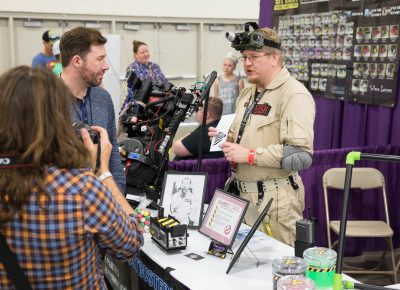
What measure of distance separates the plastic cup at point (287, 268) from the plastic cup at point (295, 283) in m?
0.04

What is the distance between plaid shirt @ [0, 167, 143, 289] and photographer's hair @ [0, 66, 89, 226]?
26mm

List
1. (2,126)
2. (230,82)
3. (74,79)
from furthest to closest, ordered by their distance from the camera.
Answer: (230,82) < (74,79) < (2,126)

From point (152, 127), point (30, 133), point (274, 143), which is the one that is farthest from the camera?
point (152, 127)

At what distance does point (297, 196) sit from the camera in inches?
95.2

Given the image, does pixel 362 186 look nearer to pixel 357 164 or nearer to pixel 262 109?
pixel 357 164

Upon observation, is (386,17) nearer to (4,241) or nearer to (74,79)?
(74,79)

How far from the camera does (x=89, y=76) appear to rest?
7.00 feet

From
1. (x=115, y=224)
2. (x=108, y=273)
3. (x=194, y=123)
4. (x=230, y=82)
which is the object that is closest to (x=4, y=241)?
(x=115, y=224)

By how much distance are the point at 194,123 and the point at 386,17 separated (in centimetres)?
423

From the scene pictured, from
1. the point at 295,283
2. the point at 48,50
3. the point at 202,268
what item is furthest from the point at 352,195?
the point at 48,50

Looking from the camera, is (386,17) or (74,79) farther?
(386,17)

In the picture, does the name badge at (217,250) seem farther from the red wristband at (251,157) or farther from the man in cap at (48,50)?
the man in cap at (48,50)

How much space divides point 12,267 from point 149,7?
738 centimetres

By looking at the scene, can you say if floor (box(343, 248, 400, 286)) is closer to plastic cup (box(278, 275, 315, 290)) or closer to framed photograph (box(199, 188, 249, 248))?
framed photograph (box(199, 188, 249, 248))
